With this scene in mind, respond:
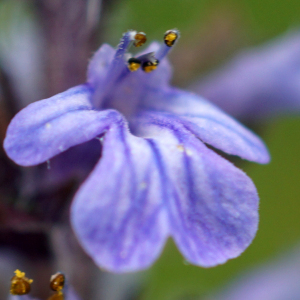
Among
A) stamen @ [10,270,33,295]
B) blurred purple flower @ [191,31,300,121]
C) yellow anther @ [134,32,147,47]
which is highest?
yellow anther @ [134,32,147,47]

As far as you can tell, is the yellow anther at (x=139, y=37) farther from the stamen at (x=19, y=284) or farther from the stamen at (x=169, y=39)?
the stamen at (x=19, y=284)

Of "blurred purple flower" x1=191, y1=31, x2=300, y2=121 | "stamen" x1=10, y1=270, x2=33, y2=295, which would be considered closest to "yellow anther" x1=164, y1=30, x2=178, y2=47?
"blurred purple flower" x1=191, y1=31, x2=300, y2=121

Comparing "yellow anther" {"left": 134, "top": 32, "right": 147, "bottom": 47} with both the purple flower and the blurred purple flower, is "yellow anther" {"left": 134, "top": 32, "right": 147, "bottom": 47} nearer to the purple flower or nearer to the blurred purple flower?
the purple flower

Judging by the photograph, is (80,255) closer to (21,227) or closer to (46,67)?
(21,227)

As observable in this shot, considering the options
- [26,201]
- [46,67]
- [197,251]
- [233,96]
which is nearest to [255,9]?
[233,96]

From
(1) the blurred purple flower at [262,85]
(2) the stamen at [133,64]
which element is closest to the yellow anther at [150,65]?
(2) the stamen at [133,64]
